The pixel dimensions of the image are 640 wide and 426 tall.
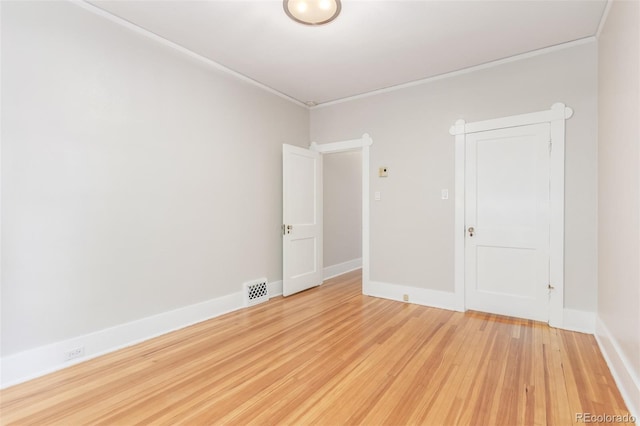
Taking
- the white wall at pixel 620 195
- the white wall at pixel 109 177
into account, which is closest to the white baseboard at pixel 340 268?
the white wall at pixel 109 177

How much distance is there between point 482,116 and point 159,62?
3.41m

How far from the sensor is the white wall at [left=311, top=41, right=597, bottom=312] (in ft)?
9.71

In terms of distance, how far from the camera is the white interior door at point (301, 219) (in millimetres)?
4234

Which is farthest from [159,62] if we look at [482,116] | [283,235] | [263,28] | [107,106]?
[482,116]

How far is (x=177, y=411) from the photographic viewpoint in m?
1.82

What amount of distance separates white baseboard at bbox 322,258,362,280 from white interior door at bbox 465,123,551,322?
7.96 feet

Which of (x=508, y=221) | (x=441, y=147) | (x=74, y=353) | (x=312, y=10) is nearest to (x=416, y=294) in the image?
(x=508, y=221)

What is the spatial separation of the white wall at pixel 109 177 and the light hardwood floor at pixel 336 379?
18.2 inches

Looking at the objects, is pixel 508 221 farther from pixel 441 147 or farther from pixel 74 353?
pixel 74 353

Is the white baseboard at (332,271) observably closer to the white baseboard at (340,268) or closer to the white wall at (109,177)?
the white baseboard at (340,268)

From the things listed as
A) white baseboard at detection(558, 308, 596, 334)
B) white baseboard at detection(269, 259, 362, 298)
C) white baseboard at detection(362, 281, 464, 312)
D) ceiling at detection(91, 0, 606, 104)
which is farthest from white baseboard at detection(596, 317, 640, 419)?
white baseboard at detection(269, 259, 362, 298)

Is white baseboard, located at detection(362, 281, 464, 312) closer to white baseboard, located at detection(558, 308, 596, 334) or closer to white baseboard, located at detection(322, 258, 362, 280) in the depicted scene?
white baseboard, located at detection(558, 308, 596, 334)

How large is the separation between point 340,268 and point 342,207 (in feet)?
3.84

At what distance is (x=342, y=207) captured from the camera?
19.9 feet
